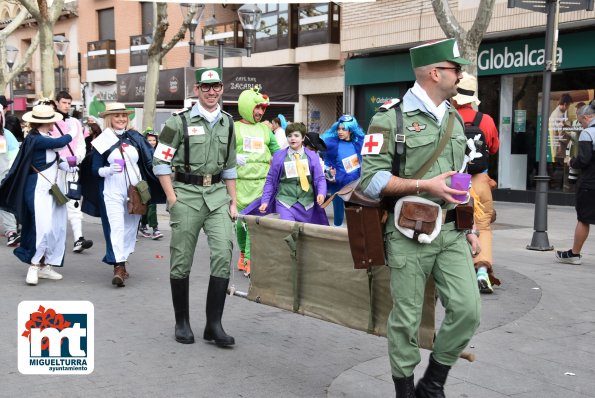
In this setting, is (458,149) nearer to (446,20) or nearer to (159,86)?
(446,20)

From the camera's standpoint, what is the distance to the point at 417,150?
405cm

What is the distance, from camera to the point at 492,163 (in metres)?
19.7

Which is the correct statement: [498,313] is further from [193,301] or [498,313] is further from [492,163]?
[492,163]

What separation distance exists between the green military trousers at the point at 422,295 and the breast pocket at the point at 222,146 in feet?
7.45

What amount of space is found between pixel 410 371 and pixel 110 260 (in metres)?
4.93

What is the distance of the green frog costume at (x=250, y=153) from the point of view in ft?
28.0

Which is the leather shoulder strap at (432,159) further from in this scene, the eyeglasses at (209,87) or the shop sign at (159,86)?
the shop sign at (159,86)

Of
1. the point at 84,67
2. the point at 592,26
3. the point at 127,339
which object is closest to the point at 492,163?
the point at 592,26

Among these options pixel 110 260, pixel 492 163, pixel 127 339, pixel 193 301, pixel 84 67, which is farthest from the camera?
pixel 84 67

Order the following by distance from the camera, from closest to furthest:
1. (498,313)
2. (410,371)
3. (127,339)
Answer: (410,371) → (127,339) → (498,313)

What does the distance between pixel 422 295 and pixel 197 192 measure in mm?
2376

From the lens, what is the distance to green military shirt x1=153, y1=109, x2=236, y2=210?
5914 millimetres

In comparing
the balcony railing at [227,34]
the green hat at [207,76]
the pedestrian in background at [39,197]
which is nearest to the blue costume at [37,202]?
the pedestrian in background at [39,197]

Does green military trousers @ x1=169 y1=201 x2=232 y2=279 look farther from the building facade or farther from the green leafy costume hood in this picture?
the building facade
